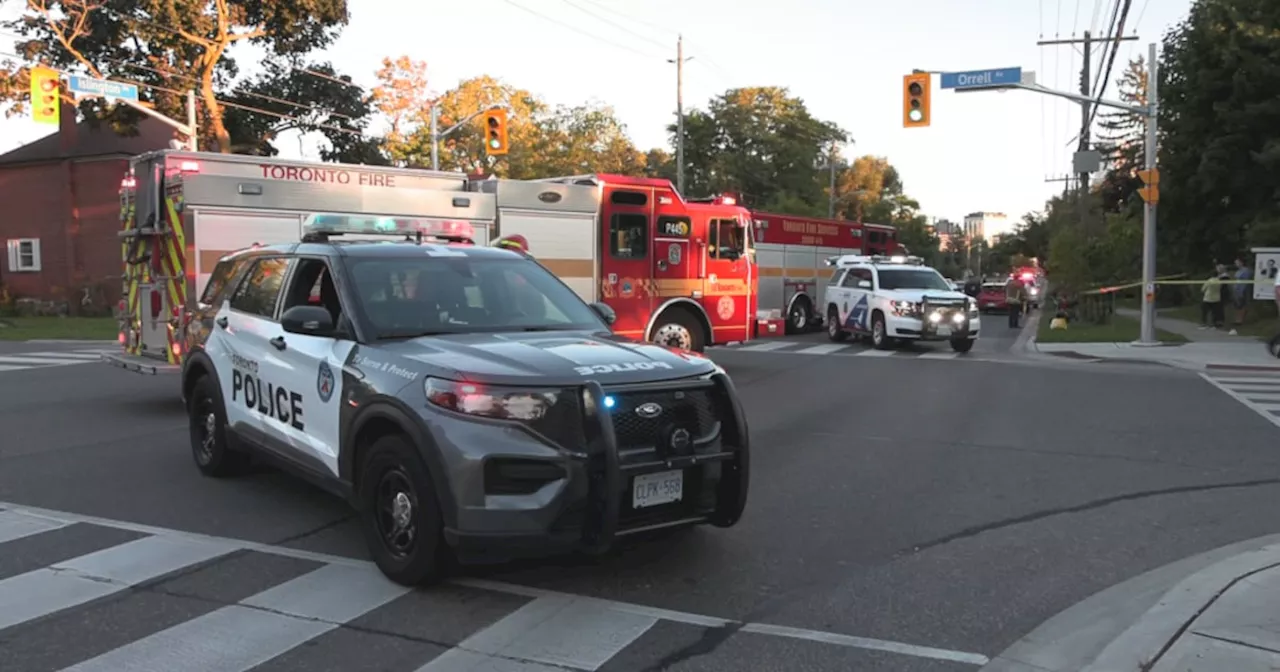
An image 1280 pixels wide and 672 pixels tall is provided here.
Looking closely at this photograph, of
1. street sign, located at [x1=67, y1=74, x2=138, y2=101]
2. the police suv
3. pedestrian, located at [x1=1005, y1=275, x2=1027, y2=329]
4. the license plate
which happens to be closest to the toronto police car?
pedestrian, located at [x1=1005, y1=275, x2=1027, y2=329]

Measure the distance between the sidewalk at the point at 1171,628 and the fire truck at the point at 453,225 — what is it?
5.87m

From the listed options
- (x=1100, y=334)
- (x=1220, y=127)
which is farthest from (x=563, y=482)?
(x=1220, y=127)

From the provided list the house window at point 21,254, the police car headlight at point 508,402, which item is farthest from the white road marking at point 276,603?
the house window at point 21,254

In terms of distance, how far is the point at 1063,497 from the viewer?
734cm

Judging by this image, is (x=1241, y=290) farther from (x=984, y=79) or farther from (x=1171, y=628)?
(x=1171, y=628)

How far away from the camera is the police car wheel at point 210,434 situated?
7387mm

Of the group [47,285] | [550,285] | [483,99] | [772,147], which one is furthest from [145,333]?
[772,147]

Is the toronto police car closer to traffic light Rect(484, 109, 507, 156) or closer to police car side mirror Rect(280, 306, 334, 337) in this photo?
traffic light Rect(484, 109, 507, 156)

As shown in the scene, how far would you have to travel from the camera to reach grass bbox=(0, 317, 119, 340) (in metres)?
24.5

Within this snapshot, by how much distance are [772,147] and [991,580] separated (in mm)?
63626

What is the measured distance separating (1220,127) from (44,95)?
2829cm

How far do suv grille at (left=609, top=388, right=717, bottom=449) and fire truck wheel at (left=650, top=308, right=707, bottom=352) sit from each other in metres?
9.96

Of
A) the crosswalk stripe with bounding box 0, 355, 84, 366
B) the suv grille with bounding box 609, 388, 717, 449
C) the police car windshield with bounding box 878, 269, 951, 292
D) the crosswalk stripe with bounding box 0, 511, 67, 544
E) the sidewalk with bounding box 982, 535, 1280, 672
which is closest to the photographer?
the sidewalk with bounding box 982, 535, 1280, 672

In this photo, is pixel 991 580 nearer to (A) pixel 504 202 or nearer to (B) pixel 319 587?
(B) pixel 319 587
